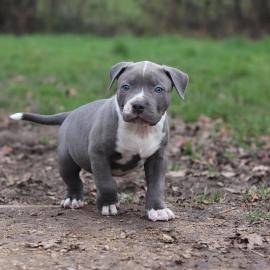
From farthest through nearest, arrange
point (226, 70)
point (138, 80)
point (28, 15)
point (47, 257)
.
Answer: point (28, 15), point (226, 70), point (138, 80), point (47, 257)

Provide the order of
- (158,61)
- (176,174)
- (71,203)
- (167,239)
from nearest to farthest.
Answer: (167,239), (71,203), (176,174), (158,61)

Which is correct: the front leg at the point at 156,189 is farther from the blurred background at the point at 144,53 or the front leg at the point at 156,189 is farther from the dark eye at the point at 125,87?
the blurred background at the point at 144,53

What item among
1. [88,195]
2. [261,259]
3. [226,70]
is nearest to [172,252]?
[261,259]

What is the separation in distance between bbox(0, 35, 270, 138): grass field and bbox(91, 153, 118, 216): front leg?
4.18 meters

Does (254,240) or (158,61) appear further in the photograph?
(158,61)

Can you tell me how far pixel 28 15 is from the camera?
24.1m

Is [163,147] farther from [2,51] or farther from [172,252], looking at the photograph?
[2,51]

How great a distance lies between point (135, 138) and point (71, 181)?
3.23 feet

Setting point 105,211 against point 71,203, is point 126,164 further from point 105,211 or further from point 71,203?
point 71,203

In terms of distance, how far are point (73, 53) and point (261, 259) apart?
12.0m

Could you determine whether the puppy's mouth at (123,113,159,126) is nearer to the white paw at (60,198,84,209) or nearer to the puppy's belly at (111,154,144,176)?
the puppy's belly at (111,154,144,176)

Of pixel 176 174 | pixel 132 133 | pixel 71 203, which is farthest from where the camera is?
pixel 176 174

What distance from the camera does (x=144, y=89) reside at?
502 cm

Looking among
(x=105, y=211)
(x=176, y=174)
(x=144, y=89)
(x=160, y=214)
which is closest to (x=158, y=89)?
(x=144, y=89)
